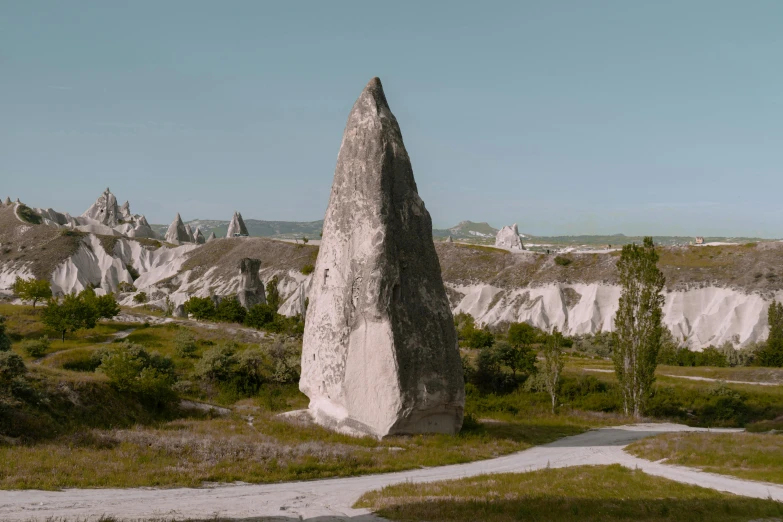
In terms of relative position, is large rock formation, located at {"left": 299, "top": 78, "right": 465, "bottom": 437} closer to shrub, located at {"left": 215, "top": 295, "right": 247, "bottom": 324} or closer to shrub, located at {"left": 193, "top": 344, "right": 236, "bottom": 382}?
shrub, located at {"left": 193, "top": 344, "right": 236, "bottom": 382}

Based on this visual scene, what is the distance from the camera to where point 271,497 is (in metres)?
11.2

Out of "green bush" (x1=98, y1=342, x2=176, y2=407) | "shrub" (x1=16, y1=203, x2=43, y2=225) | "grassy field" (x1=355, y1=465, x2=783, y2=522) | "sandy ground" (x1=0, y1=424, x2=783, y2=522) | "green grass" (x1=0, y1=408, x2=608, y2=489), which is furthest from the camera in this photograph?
"shrub" (x1=16, y1=203, x2=43, y2=225)

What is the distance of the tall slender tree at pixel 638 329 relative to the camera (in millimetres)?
29500

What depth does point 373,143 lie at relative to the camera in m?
20.0

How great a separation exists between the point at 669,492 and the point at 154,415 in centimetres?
1434

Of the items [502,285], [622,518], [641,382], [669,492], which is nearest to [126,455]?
[622,518]

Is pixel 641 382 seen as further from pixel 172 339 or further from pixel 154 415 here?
pixel 172 339

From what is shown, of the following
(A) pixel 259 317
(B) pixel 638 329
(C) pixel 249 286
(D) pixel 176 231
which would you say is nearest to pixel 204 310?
(A) pixel 259 317

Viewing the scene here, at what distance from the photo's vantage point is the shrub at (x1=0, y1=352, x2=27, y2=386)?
48.9ft

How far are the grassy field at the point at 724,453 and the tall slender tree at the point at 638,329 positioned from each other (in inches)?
373

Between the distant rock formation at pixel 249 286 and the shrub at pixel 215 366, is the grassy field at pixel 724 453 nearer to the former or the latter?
the shrub at pixel 215 366

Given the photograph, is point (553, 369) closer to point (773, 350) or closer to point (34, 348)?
point (34, 348)

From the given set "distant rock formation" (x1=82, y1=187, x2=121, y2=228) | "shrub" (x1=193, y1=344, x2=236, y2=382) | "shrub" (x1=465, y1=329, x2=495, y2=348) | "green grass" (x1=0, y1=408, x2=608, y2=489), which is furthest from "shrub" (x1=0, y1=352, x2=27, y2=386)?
"distant rock formation" (x1=82, y1=187, x2=121, y2=228)

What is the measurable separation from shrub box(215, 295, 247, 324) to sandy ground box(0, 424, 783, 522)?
35466 mm
